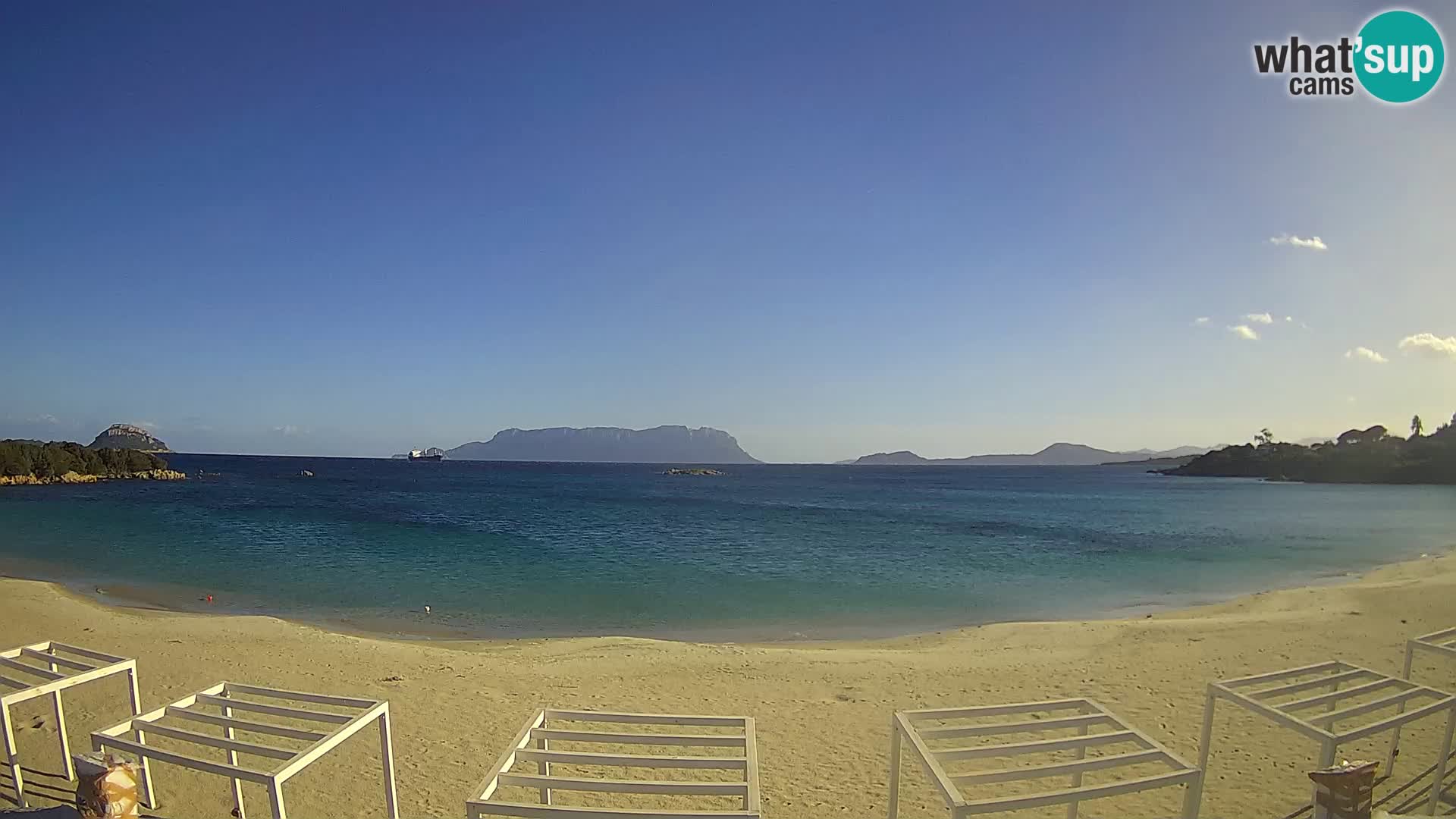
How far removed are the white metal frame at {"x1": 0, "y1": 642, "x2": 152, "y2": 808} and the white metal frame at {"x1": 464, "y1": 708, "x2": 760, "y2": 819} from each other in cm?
319

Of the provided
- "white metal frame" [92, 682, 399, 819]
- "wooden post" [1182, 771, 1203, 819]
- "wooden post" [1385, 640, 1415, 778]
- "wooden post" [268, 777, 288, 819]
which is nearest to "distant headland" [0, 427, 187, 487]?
"white metal frame" [92, 682, 399, 819]

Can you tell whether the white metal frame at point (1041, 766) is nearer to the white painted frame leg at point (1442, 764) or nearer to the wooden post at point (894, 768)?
the wooden post at point (894, 768)

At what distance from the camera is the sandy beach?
525 cm

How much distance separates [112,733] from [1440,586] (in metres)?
21.6

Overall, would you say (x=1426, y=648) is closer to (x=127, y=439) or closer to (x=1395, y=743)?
(x=1395, y=743)

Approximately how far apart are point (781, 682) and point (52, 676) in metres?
6.67

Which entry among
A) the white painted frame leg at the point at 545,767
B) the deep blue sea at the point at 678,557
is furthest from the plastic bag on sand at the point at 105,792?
the deep blue sea at the point at 678,557

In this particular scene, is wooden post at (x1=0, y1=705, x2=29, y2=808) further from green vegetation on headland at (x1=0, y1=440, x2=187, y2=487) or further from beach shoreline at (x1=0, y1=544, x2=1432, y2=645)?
green vegetation on headland at (x1=0, y1=440, x2=187, y2=487)

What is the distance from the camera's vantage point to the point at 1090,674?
8.60 m

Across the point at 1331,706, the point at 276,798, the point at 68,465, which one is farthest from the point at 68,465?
the point at 1331,706

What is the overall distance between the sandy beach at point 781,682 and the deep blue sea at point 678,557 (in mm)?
2137

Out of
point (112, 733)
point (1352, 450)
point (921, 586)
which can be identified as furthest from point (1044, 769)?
point (1352, 450)

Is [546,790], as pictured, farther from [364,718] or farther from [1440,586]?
[1440,586]

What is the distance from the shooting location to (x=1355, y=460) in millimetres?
77062
